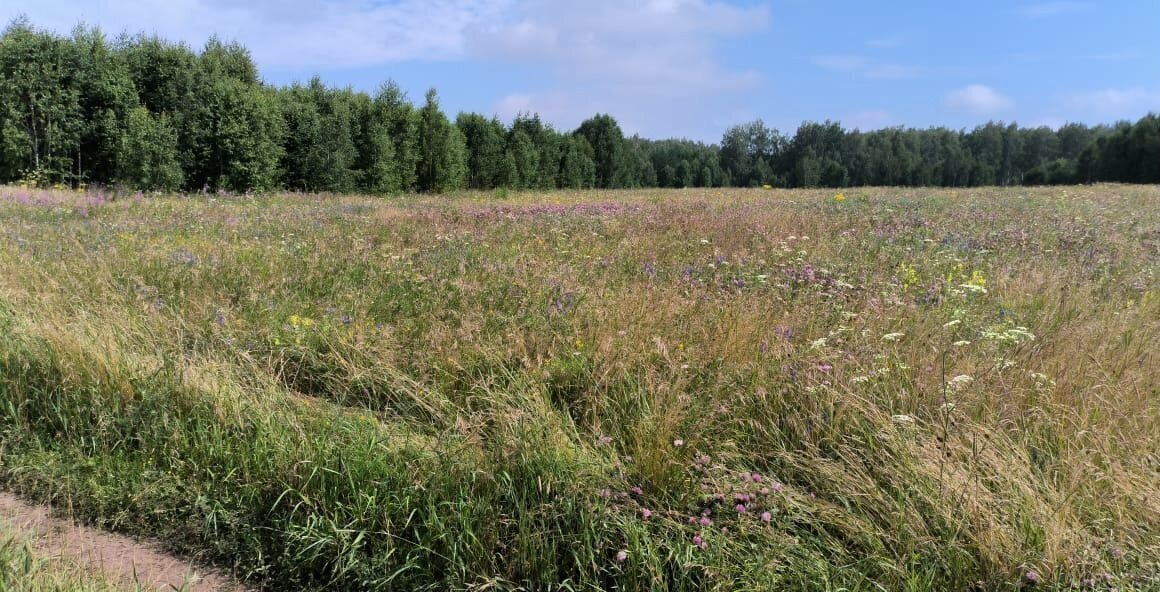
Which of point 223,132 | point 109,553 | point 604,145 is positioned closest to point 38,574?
point 109,553

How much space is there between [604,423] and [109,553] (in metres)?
2.14

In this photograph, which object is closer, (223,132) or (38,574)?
(38,574)

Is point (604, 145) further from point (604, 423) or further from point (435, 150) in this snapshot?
point (604, 423)

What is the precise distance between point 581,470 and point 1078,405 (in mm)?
2316

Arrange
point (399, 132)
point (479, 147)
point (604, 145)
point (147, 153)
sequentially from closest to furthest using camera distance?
point (147, 153), point (399, 132), point (479, 147), point (604, 145)

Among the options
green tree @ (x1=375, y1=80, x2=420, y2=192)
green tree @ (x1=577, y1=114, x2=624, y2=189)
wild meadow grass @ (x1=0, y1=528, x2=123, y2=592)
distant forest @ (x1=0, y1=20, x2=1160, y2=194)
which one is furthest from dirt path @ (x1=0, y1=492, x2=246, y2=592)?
green tree @ (x1=577, y1=114, x2=624, y2=189)

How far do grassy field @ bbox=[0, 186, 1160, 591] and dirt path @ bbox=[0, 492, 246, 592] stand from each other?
9 centimetres

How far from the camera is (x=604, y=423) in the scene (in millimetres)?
3070

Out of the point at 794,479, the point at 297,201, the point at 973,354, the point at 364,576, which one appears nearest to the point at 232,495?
the point at 364,576

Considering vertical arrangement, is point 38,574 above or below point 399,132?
below

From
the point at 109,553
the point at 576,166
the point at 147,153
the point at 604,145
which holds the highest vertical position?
the point at 604,145

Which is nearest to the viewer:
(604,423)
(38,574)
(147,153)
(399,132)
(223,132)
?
(38,574)

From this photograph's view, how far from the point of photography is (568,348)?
12.2 ft

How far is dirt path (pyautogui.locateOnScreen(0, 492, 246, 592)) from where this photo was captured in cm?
234
